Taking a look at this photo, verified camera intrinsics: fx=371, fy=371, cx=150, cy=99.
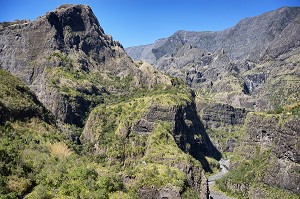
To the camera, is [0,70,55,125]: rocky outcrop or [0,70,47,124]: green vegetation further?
[0,70,47,124]: green vegetation

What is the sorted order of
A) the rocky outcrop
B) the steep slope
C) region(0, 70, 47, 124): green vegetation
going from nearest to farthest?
the steep slope < the rocky outcrop < region(0, 70, 47, 124): green vegetation

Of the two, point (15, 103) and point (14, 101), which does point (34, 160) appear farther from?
point (14, 101)

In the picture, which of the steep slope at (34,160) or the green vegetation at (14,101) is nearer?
the steep slope at (34,160)

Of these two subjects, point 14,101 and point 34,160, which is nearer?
point 34,160

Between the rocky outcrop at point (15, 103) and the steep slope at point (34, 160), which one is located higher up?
the rocky outcrop at point (15, 103)

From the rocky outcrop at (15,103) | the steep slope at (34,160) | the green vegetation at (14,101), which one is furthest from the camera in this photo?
the green vegetation at (14,101)

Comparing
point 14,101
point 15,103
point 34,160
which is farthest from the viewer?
point 14,101

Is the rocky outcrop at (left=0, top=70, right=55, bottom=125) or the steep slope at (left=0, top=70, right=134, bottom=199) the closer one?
the steep slope at (left=0, top=70, right=134, bottom=199)

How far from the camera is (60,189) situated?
8656cm

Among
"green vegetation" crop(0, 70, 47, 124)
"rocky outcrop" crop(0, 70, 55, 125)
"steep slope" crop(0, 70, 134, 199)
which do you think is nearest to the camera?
"steep slope" crop(0, 70, 134, 199)

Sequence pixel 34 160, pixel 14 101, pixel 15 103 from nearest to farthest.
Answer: pixel 34 160 < pixel 15 103 < pixel 14 101

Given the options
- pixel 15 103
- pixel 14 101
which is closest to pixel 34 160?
pixel 15 103

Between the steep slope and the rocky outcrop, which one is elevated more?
the rocky outcrop

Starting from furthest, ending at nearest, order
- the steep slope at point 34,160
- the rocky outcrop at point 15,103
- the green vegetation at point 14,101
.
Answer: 1. the green vegetation at point 14,101
2. the rocky outcrop at point 15,103
3. the steep slope at point 34,160
